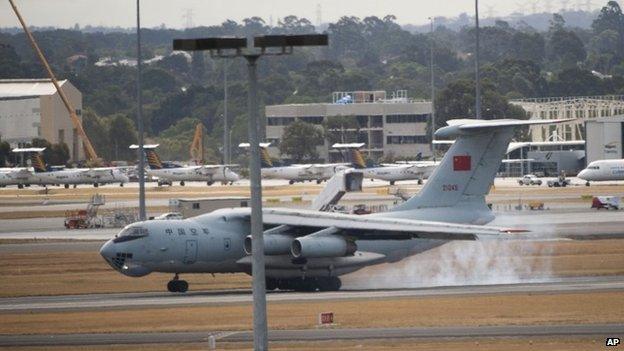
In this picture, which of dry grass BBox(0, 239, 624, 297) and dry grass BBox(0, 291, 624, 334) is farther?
dry grass BBox(0, 239, 624, 297)

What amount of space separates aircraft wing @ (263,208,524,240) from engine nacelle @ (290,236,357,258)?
454 millimetres

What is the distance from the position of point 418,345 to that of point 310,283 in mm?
17907

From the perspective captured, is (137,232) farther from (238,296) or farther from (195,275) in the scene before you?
(195,275)

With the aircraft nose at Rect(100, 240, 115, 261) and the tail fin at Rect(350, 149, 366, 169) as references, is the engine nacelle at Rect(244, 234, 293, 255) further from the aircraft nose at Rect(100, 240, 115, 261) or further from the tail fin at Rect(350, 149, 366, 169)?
the tail fin at Rect(350, 149, 366, 169)

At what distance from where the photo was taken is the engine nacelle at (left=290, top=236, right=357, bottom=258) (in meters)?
56.0

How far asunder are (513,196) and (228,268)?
72930 millimetres

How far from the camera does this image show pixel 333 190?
65875 millimetres

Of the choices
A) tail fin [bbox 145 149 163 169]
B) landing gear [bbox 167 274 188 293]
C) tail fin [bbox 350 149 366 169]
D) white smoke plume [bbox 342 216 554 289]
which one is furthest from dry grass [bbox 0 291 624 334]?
tail fin [bbox 145 149 163 169]

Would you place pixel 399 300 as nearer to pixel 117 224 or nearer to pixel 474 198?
pixel 474 198

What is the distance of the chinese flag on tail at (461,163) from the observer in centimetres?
5941

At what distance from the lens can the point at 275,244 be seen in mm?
56469

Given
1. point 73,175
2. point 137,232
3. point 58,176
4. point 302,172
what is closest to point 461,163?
point 137,232

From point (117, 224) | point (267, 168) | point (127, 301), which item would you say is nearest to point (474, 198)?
point (127, 301)

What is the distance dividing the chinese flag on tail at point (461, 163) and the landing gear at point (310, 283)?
247 inches
